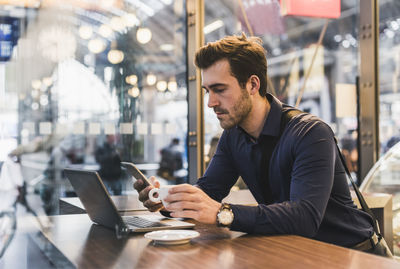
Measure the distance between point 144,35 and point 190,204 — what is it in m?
4.23

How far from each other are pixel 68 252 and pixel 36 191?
14.1ft

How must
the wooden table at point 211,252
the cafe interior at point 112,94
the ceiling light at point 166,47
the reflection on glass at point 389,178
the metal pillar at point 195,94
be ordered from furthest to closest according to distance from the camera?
1. the ceiling light at point 166,47
2. the cafe interior at point 112,94
3. the metal pillar at point 195,94
4. the reflection on glass at point 389,178
5. the wooden table at point 211,252

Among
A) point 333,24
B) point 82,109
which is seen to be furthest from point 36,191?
point 333,24

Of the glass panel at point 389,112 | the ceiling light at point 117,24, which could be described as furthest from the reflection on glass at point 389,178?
the ceiling light at point 117,24

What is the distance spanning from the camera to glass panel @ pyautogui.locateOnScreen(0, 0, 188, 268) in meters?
5.21

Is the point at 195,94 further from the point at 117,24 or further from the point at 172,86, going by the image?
the point at 117,24

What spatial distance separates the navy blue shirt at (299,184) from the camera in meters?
1.67

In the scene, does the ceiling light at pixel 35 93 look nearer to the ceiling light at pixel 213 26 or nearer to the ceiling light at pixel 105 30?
the ceiling light at pixel 105 30

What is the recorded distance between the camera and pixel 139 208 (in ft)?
7.93

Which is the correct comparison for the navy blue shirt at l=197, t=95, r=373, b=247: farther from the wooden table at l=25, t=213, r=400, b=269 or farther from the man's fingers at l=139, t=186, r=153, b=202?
the man's fingers at l=139, t=186, r=153, b=202

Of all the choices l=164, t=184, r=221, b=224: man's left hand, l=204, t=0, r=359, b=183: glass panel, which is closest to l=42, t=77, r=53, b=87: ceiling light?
l=204, t=0, r=359, b=183: glass panel

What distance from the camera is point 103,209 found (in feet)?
5.80

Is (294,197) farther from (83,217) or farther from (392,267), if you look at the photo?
(83,217)

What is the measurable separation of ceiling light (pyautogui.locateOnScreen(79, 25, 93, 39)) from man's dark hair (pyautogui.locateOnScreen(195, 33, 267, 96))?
139 inches
